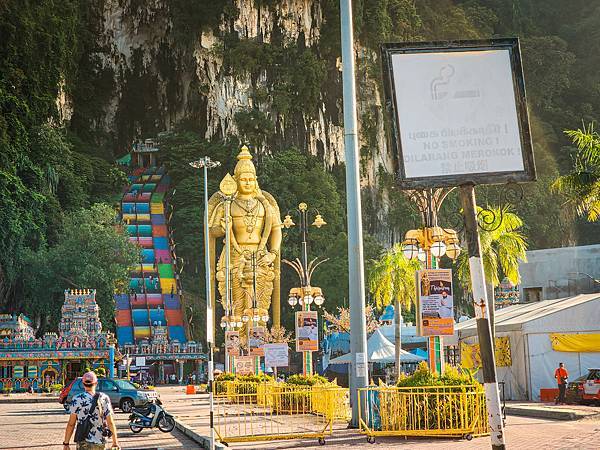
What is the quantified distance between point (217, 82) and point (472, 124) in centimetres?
7937

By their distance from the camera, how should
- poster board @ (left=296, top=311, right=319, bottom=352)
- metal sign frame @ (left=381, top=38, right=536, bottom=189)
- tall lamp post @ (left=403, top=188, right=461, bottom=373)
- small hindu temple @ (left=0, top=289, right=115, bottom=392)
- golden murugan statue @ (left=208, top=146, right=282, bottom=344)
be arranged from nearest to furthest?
metal sign frame @ (left=381, top=38, right=536, bottom=189) < tall lamp post @ (left=403, top=188, right=461, bottom=373) < poster board @ (left=296, top=311, right=319, bottom=352) < golden murugan statue @ (left=208, top=146, right=282, bottom=344) < small hindu temple @ (left=0, top=289, right=115, bottom=392)

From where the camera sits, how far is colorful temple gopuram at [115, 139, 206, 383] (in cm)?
6272

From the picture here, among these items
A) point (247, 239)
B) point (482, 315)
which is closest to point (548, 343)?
point (482, 315)

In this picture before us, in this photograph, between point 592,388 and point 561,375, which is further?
point 561,375

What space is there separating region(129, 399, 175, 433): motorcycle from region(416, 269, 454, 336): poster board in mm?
7642

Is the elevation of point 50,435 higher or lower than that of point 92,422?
lower

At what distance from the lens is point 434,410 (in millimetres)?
16797

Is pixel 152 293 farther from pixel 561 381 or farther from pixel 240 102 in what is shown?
pixel 561 381

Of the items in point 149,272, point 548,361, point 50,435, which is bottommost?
point 50,435

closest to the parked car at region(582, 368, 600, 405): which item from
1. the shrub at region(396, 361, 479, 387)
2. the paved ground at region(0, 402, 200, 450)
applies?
the shrub at region(396, 361, 479, 387)

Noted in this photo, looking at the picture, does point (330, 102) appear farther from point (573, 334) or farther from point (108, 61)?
point (573, 334)

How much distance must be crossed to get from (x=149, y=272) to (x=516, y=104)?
67.2m

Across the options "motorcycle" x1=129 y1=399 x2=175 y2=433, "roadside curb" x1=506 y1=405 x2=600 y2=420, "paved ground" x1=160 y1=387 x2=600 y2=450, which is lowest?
"paved ground" x1=160 y1=387 x2=600 y2=450

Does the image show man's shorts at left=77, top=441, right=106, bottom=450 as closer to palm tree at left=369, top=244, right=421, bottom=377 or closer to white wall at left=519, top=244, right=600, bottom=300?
palm tree at left=369, top=244, right=421, bottom=377
